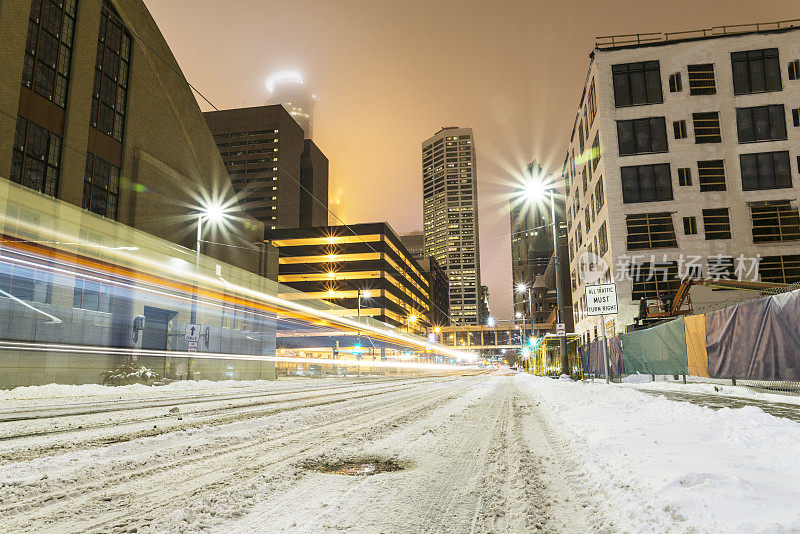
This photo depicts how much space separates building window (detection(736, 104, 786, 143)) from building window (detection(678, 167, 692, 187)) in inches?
209

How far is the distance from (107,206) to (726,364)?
33.4 m

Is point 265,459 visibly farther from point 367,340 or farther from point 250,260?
point 367,340

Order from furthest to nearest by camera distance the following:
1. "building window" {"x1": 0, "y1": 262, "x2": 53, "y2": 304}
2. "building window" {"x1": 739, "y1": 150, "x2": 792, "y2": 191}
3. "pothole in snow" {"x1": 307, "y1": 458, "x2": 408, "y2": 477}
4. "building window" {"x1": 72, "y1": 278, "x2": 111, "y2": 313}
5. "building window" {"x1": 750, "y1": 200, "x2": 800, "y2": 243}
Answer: "building window" {"x1": 739, "y1": 150, "x2": 792, "y2": 191}, "building window" {"x1": 750, "y1": 200, "x2": 800, "y2": 243}, "building window" {"x1": 72, "y1": 278, "x2": 111, "y2": 313}, "building window" {"x1": 0, "y1": 262, "x2": 53, "y2": 304}, "pothole in snow" {"x1": 307, "y1": 458, "x2": 408, "y2": 477}

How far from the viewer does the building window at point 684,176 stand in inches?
1636

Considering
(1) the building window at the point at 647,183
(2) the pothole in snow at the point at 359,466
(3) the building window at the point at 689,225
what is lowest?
(2) the pothole in snow at the point at 359,466

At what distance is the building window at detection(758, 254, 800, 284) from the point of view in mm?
39281

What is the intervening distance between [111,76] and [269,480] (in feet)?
121

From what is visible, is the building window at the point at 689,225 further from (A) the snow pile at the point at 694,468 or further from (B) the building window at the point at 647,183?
(A) the snow pile at the point at 694,468

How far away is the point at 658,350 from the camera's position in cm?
2072

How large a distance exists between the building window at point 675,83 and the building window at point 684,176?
7200mm

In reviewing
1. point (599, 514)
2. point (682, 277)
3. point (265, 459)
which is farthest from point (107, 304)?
point (682, 277)

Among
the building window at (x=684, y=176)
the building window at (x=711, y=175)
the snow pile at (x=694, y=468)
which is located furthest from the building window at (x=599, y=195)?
the snow pile at (x=694, y=468)

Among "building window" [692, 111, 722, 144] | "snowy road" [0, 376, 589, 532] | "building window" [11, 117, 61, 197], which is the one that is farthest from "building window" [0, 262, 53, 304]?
"building window" [692, 111, 722, 144]

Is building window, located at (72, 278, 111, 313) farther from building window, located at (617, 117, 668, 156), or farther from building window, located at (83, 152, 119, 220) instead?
building window, located at (617, 117, 668, 156)
